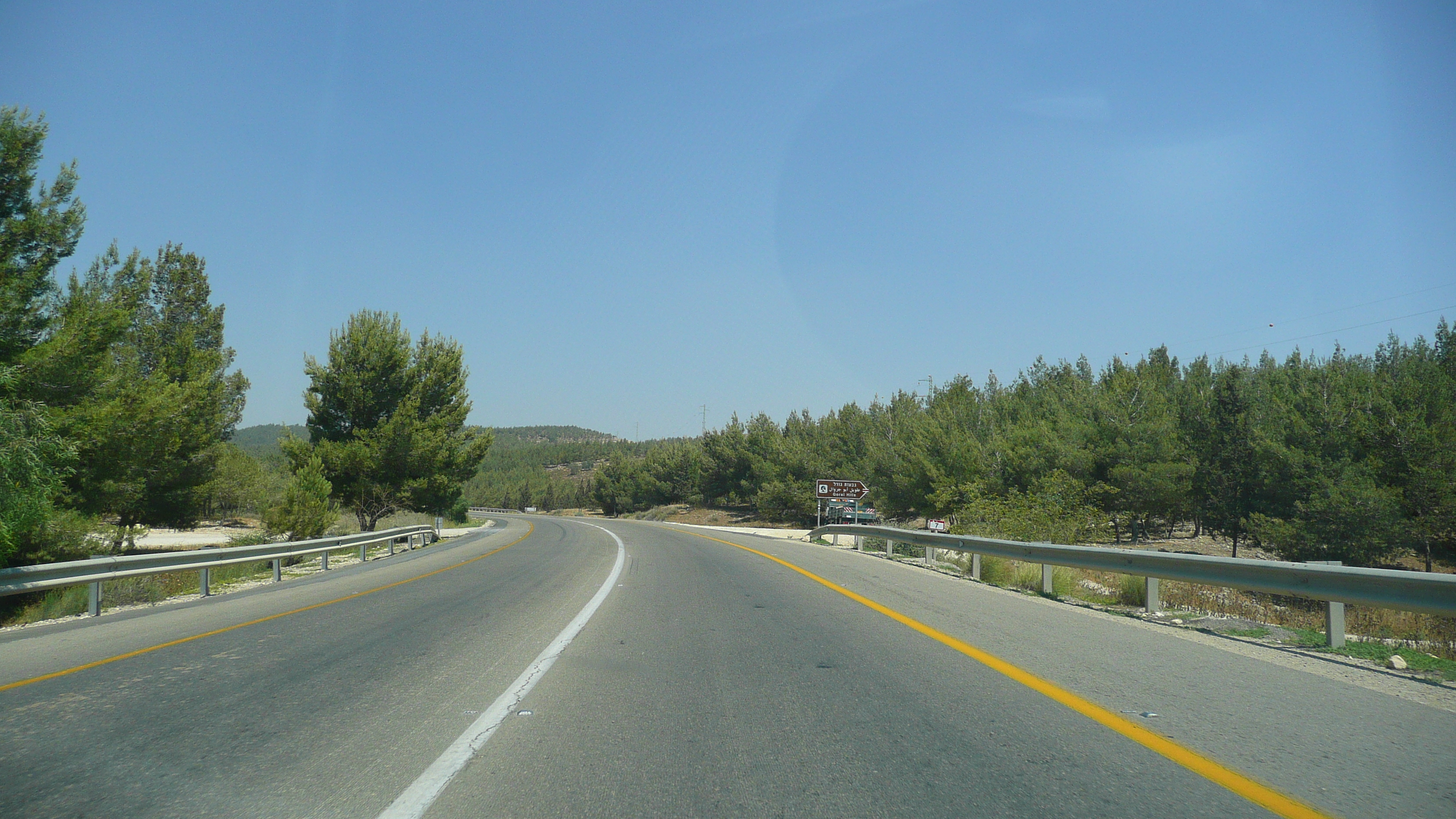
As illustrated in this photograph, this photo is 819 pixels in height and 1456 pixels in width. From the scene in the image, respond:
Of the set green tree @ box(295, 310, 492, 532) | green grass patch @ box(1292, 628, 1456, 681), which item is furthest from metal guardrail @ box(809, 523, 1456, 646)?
green tree @ box(295, 310, 492, 532)

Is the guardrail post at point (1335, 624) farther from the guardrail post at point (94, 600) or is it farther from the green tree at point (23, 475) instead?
the green tree at point (23, 475)

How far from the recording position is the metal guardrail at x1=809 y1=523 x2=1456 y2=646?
21.6 ft

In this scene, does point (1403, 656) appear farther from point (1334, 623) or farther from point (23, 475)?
point (23, 475)

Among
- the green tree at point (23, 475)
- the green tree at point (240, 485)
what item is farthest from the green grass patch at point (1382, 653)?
the green tree at point (240, 485)

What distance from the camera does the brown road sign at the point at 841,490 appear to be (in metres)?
33.9

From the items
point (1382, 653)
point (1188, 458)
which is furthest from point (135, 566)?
point (1188, 458)

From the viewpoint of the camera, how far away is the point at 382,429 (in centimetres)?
3616

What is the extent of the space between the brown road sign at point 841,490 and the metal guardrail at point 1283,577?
20.2 m

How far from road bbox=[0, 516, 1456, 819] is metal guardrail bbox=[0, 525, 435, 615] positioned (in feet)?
3.48

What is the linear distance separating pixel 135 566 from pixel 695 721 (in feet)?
37.8

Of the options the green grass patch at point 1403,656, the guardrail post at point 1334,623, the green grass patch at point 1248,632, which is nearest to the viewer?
the green grass patch at point 1403,656

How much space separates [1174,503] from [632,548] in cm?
3025

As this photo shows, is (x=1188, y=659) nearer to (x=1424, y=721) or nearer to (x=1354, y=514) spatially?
(x=1424, y=721)

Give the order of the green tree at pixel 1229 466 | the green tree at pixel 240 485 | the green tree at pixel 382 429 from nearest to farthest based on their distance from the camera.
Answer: the green tree at pixel 382 429
the green tree at pixel 1229 466
the green tree at pixel 240 485
